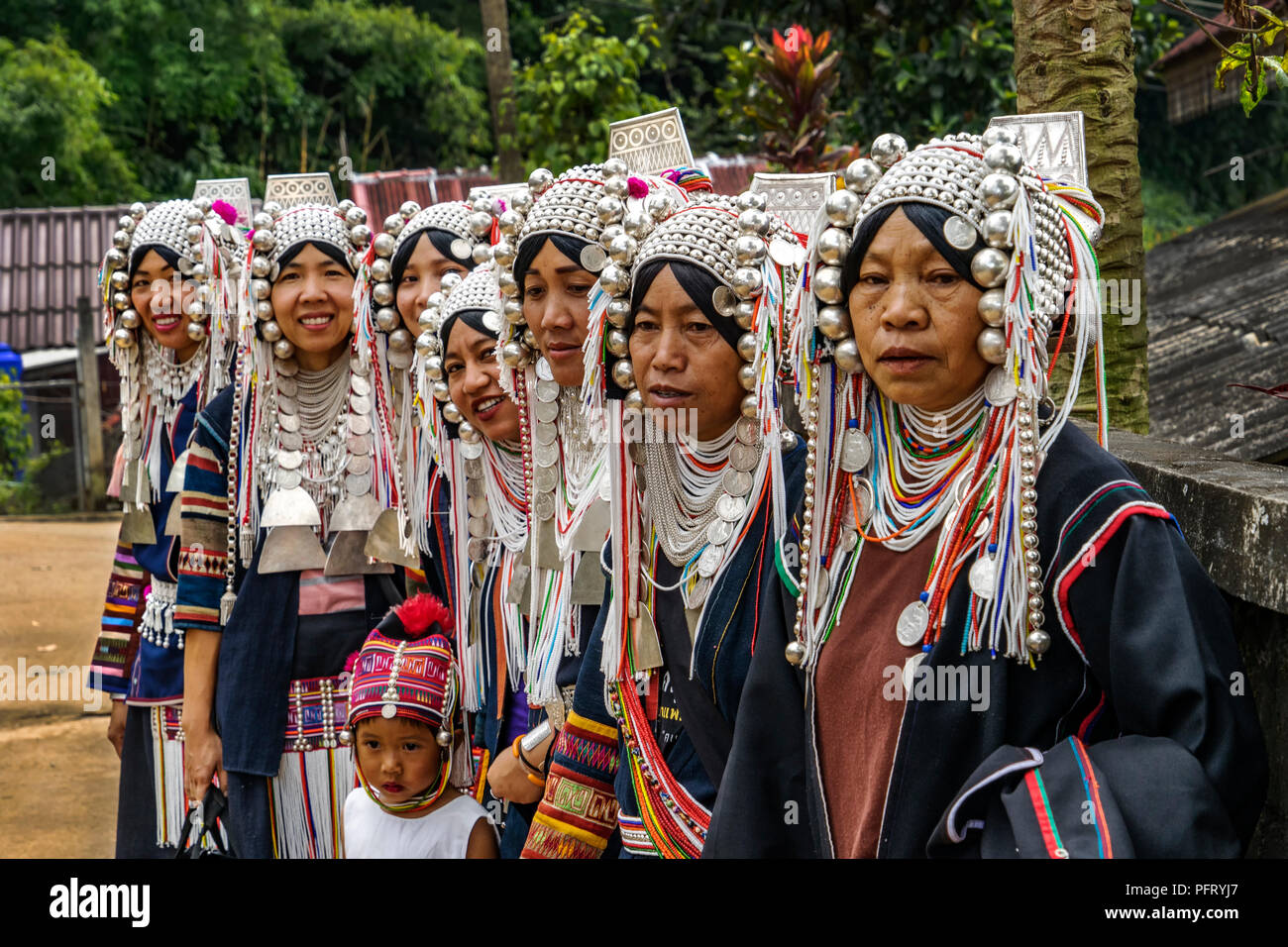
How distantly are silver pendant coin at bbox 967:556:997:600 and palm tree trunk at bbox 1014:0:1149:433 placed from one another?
5.37ft

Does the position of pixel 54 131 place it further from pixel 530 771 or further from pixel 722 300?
pixel 722 300

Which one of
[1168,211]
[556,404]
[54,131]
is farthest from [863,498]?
[1168,211]

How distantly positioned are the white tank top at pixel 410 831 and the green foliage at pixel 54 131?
13.7 metres

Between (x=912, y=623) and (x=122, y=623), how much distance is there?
10.2 feet

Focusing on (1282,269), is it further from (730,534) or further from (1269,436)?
(730,534)

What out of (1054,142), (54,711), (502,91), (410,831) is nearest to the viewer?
(1054,142)

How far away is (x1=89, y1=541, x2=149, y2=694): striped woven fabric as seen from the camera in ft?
14.3

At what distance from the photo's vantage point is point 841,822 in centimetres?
216

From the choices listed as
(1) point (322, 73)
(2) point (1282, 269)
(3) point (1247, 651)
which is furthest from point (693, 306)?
(1) point (322, 73)

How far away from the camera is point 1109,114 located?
3529mm

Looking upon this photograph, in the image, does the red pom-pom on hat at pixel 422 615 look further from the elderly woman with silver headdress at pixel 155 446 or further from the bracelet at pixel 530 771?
the elderly woman with silver headdress at pixel 155 446

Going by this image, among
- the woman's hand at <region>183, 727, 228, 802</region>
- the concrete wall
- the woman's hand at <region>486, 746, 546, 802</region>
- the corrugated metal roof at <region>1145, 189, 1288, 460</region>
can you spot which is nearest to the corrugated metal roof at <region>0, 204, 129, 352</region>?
the corrugated metal roof at <region>1145, 189, 1288, 460</region>

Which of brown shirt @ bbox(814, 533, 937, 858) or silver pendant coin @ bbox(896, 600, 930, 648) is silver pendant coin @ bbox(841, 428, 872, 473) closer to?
brown shirt @ bbox(814, 533, 937, 858)

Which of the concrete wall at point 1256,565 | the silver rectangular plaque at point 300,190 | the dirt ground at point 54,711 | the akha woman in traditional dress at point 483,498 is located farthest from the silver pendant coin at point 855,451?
the dirt ground at point 54,711
